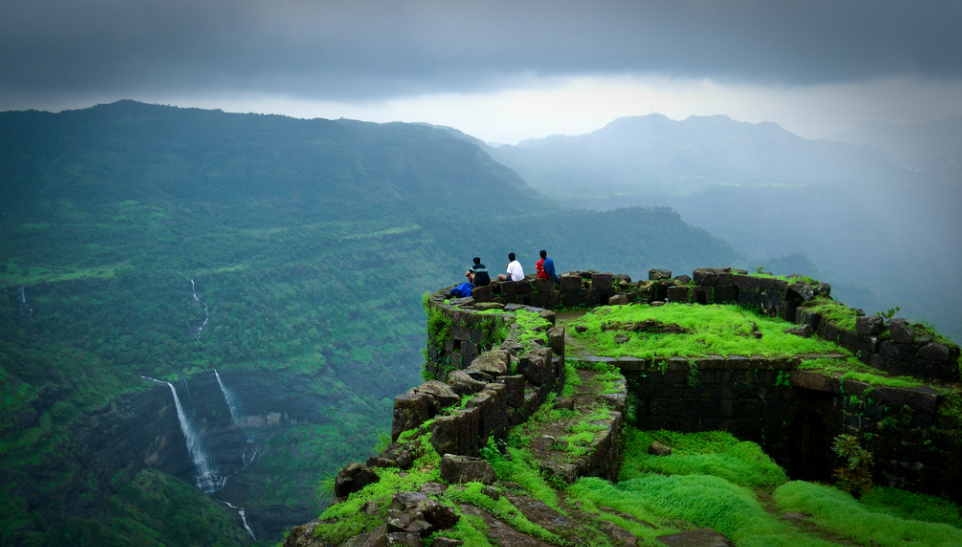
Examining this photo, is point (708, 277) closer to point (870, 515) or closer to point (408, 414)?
point (870, 515)

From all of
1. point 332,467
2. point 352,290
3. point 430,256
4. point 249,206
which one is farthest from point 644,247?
point 332,467

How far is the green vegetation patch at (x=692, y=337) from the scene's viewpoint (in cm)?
1415

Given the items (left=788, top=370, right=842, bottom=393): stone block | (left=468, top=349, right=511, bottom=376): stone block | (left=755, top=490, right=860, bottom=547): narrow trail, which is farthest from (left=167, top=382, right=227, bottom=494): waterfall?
(left=755, top=490, right=860, bottom=547): narrow trail

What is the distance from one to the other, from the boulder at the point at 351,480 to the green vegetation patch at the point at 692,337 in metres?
8.51

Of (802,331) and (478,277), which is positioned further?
(478,277)

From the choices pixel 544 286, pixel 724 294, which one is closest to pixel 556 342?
pixel 544 286

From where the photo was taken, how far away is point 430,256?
5920 inches

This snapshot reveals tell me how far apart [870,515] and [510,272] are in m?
12.2

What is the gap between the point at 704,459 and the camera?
37.6ft

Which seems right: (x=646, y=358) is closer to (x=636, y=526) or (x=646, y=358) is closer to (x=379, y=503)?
(x=636, y=526)

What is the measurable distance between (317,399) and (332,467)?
1571cm

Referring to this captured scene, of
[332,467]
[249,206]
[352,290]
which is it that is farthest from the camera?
[249,206]

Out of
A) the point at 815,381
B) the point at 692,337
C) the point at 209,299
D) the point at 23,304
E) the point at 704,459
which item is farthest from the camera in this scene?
the point at 209,299

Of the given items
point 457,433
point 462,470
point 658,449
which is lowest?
point 658,449
